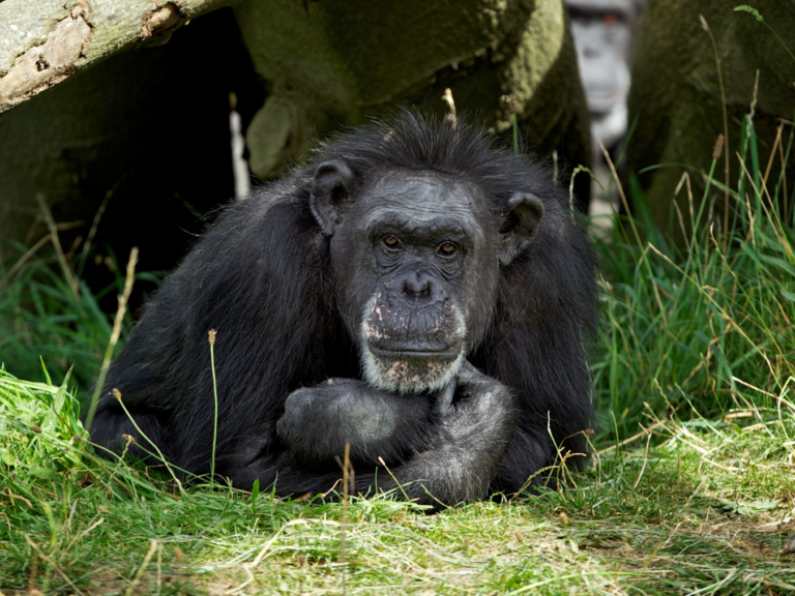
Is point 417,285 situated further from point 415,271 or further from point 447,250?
point 447,250

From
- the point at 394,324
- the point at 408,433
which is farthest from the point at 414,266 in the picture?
the point at 408,433

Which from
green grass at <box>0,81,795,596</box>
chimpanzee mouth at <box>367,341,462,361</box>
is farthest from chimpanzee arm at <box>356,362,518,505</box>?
chimpanzee mouth at <box>367,341,462,361</box>

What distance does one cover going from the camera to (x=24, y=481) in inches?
153

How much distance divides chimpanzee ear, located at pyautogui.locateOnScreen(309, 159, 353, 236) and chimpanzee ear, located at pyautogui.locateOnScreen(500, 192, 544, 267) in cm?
78

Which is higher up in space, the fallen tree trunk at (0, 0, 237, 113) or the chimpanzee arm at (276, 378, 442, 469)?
the fallen tree trunk at (0, 0, 237, 113)

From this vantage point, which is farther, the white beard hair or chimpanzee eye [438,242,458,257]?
chimpanzee eye [438,242,458,257]

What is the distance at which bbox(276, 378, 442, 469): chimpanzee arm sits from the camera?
394 cm

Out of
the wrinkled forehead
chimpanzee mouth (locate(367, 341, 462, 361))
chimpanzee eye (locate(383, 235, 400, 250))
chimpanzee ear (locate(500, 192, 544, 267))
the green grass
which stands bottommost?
the green grass

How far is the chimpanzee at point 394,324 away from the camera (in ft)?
13.1

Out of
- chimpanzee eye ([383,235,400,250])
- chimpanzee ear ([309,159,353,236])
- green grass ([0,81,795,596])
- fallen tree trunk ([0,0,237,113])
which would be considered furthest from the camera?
chimpanzee ear ([309,159,353,236])

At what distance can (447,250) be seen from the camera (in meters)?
4.22

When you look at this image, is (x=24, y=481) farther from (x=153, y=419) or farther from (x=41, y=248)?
(x=41, y=248)

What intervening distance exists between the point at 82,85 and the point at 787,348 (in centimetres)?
538

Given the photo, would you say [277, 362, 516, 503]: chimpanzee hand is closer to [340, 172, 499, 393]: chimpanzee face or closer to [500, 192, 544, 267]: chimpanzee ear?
[340, 172, 499, 393]: chimpanzee face
